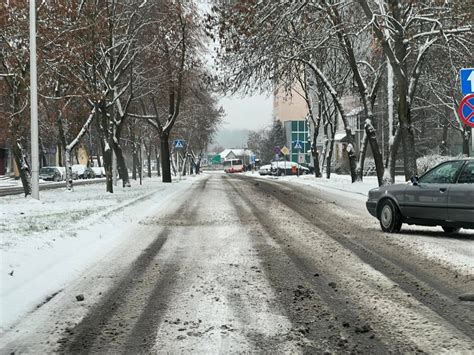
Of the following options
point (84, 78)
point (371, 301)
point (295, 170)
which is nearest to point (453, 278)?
point (371, 301)

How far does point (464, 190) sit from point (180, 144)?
86.7ft

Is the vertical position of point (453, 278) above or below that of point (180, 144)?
below

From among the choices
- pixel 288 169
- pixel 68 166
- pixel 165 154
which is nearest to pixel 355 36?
pixel 68 166

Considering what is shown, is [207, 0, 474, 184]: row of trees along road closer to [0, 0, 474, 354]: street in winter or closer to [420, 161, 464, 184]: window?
[0, 0, 474, 354]: street in winter

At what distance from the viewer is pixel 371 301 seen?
17.6 ft

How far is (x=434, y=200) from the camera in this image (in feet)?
31.1

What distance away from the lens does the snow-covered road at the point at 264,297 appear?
13.9 feet

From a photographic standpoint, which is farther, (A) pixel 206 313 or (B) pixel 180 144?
(B) pixel 180 144

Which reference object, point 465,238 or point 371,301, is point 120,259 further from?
point 465,238

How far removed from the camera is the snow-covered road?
4250mm

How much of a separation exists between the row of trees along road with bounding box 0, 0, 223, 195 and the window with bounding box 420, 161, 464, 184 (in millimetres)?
12227

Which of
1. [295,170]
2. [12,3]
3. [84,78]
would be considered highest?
[12,3]

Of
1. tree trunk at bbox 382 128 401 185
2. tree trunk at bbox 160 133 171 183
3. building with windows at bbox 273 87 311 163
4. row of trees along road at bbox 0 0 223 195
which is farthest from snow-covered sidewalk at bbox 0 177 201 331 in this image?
building with windows at bbox 273 87 311 163

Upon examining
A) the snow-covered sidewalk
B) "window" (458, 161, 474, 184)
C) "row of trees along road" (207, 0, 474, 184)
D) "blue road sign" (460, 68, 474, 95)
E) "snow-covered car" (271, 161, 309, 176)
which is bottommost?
"snow-covered car" (271, 161, 309, 176)
